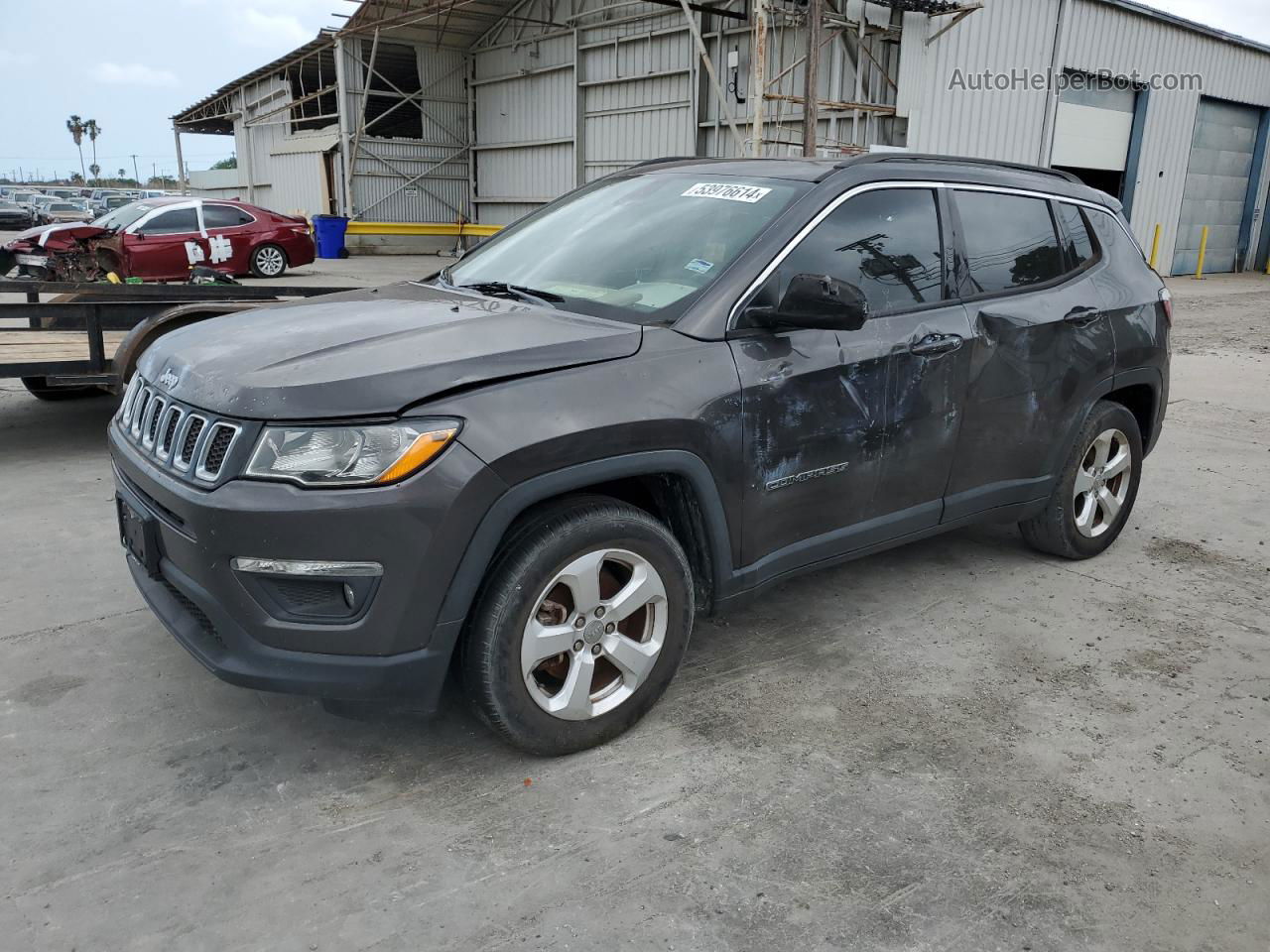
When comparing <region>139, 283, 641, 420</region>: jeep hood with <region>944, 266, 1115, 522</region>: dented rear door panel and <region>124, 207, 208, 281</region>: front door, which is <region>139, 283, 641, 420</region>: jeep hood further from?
<region>124, 207, 208, 281</region>: front door

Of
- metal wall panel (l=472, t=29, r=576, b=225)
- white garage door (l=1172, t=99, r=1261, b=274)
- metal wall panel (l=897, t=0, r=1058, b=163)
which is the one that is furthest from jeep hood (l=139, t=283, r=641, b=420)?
white garage door (l=1172, t=99, r=1261, b=274)

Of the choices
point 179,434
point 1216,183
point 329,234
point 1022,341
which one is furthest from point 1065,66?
point 179,434

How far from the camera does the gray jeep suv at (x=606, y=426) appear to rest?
252 cm

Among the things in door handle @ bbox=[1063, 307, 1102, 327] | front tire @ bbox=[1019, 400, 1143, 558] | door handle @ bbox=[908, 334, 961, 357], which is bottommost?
front tire @ bbox=[1019, 400, 1143, 558]

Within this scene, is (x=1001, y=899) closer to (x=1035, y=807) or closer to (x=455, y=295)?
(x=1035, y=807)

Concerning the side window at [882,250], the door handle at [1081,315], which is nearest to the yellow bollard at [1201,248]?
the door handle at [1081,315]

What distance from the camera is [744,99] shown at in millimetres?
18484

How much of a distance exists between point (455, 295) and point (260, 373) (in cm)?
105

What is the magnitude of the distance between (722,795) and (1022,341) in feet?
7.36

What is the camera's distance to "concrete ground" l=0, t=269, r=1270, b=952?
7.66 ft

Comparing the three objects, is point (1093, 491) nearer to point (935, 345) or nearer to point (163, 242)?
point (935, 345)

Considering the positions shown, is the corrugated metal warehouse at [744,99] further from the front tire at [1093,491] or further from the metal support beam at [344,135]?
the front tire at [1093,491]

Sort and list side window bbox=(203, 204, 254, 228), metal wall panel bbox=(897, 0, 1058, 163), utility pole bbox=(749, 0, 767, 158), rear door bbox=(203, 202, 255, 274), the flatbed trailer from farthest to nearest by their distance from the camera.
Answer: metal wall panel bbox=(897, 0, 1058, 163) < rear door bbox=(203, 202, 255, 274) < side window bbox=(203, 204, 254, 228) < utility pole bbox=(749, 0, 767, 158) < the flatbed trailer

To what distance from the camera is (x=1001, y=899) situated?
242cm
